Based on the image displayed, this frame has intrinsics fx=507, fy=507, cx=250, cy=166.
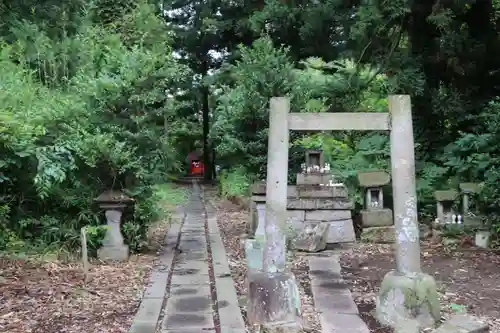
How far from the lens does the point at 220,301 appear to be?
15.7 feet

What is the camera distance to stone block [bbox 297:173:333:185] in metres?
7.67

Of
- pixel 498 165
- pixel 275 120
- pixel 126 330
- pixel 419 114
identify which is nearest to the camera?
pixel 126 330

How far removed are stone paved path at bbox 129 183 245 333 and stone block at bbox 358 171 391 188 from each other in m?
2.40

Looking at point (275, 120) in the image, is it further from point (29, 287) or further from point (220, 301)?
point (29, 287)

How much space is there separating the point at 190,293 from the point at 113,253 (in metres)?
1.61

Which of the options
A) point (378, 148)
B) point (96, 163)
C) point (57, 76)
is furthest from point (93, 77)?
point (378, 148)

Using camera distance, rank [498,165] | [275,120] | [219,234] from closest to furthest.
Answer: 1. [275,120]
2. [498,165]
3. [219,234]

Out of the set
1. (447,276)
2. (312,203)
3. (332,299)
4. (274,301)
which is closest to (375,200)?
(312,203)

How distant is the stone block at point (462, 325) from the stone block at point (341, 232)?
10.8ft

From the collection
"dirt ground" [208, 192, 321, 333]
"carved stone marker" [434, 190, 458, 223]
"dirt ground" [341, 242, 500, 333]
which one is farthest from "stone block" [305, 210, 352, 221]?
"carved stone marker" [434, 190, 458, 223]

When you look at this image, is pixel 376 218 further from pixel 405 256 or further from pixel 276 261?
pixel 276 261

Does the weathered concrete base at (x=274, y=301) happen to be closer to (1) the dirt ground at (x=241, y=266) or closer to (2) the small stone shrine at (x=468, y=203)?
(1) the dirt ground at (x=241, y=266)

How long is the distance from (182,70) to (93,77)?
1313 mm

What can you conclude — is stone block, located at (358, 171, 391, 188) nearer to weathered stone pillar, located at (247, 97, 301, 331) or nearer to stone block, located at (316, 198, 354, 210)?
stone block, located at (316, 198, 354, 210)
